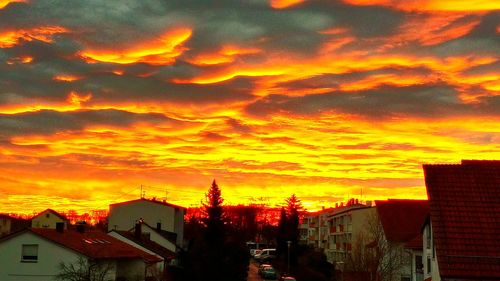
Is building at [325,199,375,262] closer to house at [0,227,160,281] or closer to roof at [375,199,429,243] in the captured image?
roof at [375,199,429,243]

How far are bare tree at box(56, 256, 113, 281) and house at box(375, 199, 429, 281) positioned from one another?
922 inches

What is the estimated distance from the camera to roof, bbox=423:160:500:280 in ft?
88.9

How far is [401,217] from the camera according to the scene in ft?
221

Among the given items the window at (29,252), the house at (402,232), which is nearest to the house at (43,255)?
the window at (29,252)

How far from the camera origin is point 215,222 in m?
66.8

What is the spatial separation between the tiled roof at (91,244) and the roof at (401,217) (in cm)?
2553

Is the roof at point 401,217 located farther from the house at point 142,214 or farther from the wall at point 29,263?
the wall at point 29,263

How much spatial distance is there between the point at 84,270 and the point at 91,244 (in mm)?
7656

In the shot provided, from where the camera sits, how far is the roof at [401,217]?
63.7m

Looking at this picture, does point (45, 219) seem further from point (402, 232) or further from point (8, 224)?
point (402, 232)

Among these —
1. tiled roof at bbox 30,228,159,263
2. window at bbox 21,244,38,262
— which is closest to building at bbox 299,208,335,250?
tiled roof at bbox 30,228,159,263

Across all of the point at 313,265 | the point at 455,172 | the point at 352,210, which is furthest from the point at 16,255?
the point at 352,210

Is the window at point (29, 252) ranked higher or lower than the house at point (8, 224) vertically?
lower

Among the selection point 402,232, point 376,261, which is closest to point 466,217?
point 376,261
